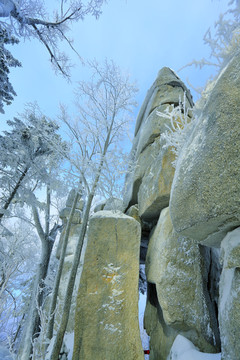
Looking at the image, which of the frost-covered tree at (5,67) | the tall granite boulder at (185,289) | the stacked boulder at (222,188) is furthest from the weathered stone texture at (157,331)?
the frost-covered tree at (5,67)

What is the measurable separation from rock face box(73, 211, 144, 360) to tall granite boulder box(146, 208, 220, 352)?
2.13 ft

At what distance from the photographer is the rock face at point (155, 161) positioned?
16.1 ft

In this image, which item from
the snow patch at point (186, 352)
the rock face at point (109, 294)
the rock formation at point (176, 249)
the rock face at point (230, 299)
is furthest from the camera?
the rock face at point (109, 294)

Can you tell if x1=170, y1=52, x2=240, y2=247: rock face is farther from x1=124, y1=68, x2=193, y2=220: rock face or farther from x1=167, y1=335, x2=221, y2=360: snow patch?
x1=124, y1=68, x2=193, y2=220: rock face

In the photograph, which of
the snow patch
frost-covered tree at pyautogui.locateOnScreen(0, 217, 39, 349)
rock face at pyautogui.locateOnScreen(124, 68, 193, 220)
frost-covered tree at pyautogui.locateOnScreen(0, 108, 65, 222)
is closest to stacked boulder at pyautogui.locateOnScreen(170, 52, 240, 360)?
the snow patch

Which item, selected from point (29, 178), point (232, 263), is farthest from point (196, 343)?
point (29, 178)

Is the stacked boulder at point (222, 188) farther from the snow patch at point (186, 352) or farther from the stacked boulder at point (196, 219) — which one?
the snow patch at point (186, 352)

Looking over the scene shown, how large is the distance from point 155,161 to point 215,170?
3627 mm

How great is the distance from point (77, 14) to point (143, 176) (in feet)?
16.0

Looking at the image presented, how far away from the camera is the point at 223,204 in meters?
1.83

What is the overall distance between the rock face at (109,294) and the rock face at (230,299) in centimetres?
233

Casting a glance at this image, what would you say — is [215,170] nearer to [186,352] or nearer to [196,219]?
[196,219]

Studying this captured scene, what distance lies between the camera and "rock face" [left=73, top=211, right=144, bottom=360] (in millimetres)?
3496

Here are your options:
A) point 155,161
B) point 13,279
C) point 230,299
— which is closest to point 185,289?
point 230,299
